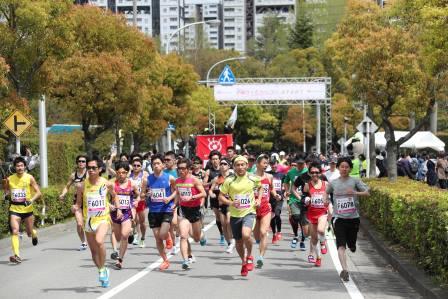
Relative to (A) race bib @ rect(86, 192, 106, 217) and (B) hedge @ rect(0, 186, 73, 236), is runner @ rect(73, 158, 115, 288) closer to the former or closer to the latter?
(A) race bib @ rect(86, 192, 106, 217)

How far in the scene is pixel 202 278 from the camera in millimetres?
11758

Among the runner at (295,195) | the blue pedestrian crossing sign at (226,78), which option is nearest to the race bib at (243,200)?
the runner at (295,195)

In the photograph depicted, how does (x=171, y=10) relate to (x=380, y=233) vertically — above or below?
above

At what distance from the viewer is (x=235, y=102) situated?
57.8 metres

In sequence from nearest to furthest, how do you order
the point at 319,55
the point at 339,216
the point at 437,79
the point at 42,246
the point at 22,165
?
the point at 339,216
the point at 22,165
the point at 42,246
the point at 437,79
the point at 319,55

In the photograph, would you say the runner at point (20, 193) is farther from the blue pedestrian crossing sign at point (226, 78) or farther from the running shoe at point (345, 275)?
the blue pedestrian crossing sign at point (226, 78)

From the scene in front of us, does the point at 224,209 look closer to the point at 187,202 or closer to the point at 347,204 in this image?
the point at 187,202

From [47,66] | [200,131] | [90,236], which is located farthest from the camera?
[200,131]

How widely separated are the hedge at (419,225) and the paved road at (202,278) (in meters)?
0.51

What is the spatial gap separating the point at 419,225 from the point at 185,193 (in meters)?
3.93

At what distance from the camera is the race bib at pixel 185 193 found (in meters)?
13.2

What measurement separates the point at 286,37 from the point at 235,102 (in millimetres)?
57712

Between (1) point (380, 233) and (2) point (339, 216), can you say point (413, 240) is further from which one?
(1) point (380, 233)

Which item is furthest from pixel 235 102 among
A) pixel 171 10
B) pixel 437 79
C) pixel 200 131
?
pixel 171 10
